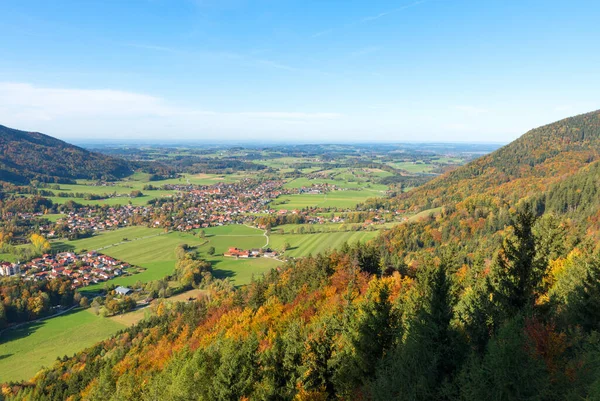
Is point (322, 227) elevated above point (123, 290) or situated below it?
above

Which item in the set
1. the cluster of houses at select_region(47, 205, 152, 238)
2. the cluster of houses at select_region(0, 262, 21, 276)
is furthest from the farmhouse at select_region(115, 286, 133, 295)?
the cluster of houses at select_region(47, 205, 152, 238)

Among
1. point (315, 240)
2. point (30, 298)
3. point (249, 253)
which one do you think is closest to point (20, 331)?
point (30, 298)

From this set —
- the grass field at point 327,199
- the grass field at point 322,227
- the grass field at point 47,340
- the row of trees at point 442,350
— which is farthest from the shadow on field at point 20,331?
the grass field at point 327,199

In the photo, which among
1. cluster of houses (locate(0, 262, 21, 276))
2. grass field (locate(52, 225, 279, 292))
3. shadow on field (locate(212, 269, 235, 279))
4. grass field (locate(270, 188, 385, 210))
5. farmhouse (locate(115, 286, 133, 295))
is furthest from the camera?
grass field (locate(270, 188, 385, 210))

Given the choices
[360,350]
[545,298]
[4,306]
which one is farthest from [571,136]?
[4,306]

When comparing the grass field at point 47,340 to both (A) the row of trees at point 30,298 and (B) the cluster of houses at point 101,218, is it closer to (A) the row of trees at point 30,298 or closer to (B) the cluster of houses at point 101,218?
(A) the row of trees at point 30,298

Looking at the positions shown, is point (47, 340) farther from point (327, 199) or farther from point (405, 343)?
point (327, 199)

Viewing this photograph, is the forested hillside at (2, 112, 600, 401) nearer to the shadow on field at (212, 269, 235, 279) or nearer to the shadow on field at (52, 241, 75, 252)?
the shadow on field at (212, 269, 235, 279)
